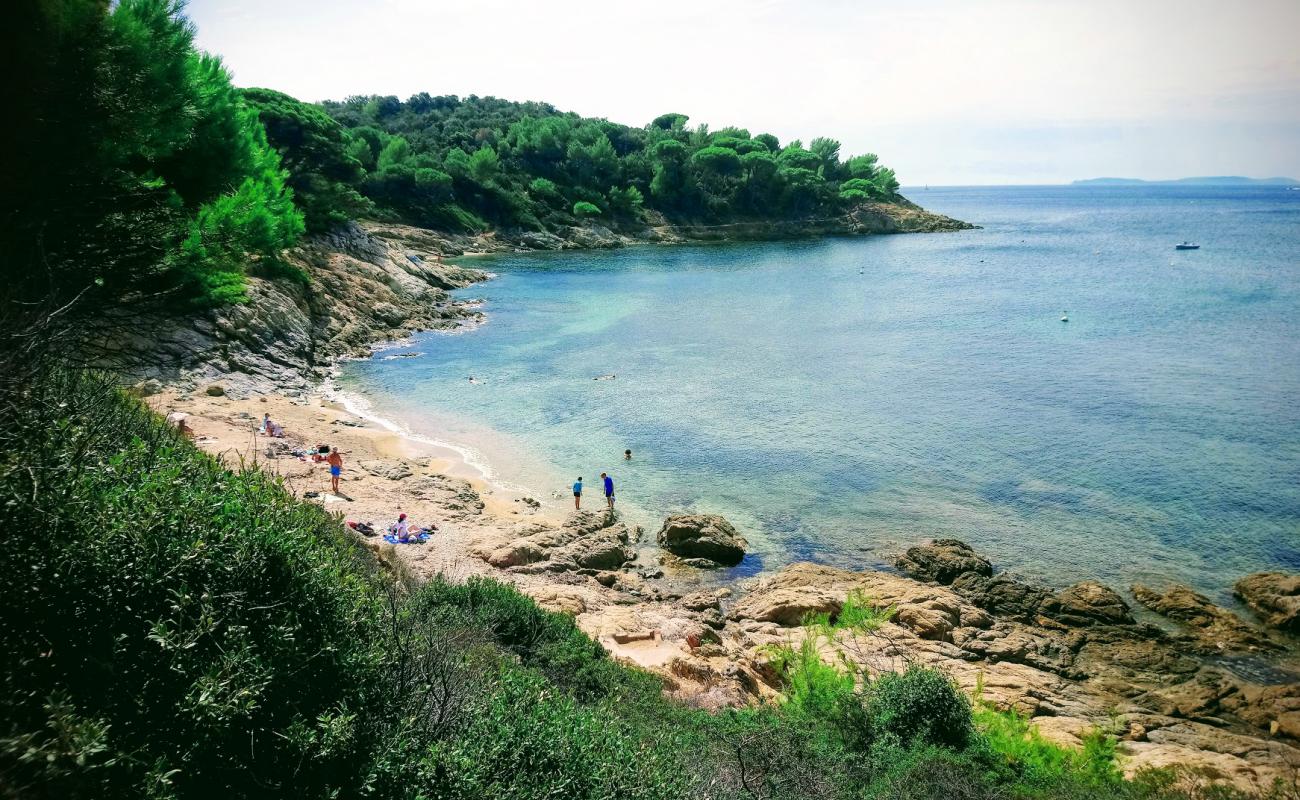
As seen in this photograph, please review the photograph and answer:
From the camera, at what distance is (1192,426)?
1125 inches

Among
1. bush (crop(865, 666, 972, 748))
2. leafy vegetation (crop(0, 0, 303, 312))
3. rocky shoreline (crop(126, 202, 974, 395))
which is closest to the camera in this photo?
leafy vegetation (crop(0, 0, 303, 312))

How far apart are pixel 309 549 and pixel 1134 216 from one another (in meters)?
174

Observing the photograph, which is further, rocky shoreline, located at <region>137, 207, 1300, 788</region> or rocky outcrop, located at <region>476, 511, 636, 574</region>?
rocky outcrop, located at <region>476, 511, 636, 574</region>

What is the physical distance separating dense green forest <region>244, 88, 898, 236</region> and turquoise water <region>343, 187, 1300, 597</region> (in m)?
28.8

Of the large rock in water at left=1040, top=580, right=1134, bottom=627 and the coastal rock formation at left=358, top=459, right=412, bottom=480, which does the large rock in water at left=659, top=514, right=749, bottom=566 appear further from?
the coastal rock formation at left=358, top=459, right=412, bottom=480

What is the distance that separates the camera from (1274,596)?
17.1m

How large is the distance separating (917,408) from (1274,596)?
15928mm

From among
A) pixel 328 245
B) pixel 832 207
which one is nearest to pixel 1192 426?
pixel 328 245

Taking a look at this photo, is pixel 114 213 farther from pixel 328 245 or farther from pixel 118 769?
pixel 328 245

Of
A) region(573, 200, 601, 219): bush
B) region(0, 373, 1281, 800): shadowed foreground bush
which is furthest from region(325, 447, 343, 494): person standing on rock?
region(573, 200, 601, 219): bush

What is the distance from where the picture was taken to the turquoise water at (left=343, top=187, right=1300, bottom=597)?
852 inches

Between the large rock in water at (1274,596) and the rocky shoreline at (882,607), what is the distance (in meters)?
0.05

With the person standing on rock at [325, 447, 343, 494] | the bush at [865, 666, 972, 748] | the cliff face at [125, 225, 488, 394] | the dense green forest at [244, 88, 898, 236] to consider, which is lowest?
the bush at [865, 666, 972, 748]

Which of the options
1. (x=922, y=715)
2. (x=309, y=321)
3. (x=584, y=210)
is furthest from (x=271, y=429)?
(x=584, y=210)
